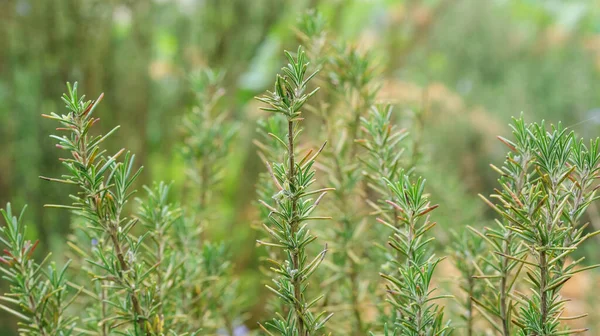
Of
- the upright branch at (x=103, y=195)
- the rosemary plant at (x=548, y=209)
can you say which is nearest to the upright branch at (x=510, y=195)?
the rosemary plant at (x=548, y=209)

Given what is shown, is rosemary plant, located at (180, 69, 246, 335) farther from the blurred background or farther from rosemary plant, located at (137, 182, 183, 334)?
the blurred background

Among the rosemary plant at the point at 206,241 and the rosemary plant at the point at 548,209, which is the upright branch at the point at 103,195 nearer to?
the rosemary plant at the point at 206,241

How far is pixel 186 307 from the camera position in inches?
18.9

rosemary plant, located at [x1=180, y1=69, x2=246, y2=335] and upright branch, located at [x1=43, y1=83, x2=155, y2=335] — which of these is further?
rosemary plant, located at [x1=180, y1=69, x2=246, y2=335]

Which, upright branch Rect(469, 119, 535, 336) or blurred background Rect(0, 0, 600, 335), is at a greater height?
blurred background Rect(0, 0, 600, 335)

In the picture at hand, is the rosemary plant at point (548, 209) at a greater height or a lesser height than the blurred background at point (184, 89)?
lesser

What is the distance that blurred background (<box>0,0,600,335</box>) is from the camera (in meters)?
1.28

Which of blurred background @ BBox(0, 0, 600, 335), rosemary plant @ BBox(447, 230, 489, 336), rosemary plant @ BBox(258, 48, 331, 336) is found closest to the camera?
rosemary plant @ BBox(258, 48, 331, 336)

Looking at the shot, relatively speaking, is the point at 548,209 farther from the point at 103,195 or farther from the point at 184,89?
the point at 184,89

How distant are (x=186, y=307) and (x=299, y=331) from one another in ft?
0.54

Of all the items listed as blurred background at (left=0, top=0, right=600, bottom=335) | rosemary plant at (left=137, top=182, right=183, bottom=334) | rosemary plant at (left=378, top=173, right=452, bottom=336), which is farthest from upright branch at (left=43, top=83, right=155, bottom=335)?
blurred background at (left=0, top=0, right=600, bottom=335)

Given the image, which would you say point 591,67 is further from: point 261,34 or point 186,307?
point 186,307

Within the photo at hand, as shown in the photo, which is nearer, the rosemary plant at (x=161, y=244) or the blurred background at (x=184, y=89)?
the rosemary plant at (x=161, y=244)

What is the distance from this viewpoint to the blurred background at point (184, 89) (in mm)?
1275
